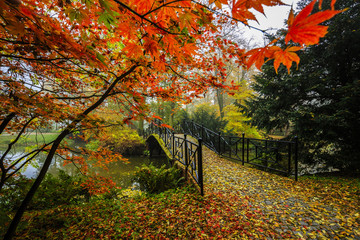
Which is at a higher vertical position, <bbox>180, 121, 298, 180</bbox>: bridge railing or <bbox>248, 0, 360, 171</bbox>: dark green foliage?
<bbox>248, 0, 360, 171</bbox>: dark green foliage

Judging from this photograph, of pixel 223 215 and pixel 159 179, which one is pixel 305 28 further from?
pixel 159 179

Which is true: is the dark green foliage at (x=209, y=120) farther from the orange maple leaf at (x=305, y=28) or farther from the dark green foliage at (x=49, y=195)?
the orange maple leaf at (x=305, y=28)

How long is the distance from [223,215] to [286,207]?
1.48 m

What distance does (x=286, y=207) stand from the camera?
3.29m

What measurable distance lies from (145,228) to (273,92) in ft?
Result: 23.9

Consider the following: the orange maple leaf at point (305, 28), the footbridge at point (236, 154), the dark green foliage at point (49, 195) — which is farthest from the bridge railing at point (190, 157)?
the dark green foliage at point (49, 195)

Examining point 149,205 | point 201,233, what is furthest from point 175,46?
point 149,205

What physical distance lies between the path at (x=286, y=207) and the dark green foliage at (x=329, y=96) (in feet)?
7.38

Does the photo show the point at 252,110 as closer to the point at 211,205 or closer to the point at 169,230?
the point at 211,205

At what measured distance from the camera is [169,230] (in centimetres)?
286

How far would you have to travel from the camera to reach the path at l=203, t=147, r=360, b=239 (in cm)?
259

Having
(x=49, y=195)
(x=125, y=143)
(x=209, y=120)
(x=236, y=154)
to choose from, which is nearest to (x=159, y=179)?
(x=49, y=195)

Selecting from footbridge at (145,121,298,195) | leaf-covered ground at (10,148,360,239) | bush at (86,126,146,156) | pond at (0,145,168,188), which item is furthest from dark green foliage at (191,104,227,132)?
leaf-covered ground at (10,148,360,239)

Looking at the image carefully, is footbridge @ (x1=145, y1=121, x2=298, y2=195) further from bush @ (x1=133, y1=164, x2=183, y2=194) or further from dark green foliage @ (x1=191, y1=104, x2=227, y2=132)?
dark green foliage @ (x1=191, y1=104, x2=227, y2=132)
